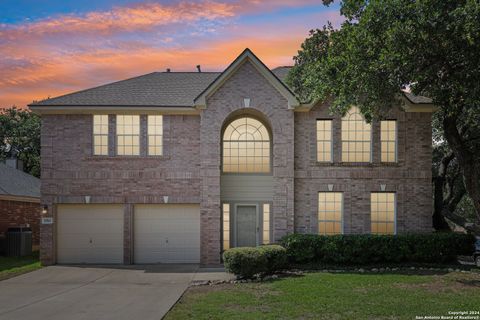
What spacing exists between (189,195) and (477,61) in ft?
38.7

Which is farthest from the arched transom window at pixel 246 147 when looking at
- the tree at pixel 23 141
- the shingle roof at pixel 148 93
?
the tree at pixel 23 141

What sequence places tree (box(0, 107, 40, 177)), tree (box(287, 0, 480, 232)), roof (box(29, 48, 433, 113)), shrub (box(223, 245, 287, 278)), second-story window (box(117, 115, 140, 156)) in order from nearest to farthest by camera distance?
tree (box(287, 0, 480, 232)) < shrub (box(223, 245, 287, 278)) < roof (box(29, 48, 433, 113)) < second-story window (box(117, 115, 140, 156)) < tree (box(0, 107, 40, 177))

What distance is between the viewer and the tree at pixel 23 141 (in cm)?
4822

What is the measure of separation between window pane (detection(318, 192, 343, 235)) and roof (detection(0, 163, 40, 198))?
50.8ft

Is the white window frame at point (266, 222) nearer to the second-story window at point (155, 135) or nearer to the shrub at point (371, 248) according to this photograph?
the shrub at point (371, 248)

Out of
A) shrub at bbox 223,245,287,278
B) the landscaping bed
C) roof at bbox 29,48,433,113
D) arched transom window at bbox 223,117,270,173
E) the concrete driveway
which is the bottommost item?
the concrete driveway

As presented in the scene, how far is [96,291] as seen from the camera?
50.1 ft

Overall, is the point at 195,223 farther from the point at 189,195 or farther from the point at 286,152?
the point at 286,152

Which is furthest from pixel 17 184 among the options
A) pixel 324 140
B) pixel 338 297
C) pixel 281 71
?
pixel 338 297

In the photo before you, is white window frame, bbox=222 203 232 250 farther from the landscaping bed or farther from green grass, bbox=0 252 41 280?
green grass, bbox=0 252 41 280

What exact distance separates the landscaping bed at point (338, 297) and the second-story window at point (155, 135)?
24.6ft

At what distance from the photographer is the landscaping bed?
11.9 meters

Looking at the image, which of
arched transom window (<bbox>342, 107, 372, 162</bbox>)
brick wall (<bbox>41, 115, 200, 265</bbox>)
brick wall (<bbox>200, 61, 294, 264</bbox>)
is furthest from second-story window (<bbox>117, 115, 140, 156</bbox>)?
arched transom window (<bbox>342, 107, 372, 162</bbox>)

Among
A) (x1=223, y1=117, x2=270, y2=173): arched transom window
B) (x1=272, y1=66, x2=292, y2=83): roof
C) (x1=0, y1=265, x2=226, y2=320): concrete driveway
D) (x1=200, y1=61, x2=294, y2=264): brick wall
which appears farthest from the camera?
(x1=272, y1=66, x2=292, y2=83): roof
